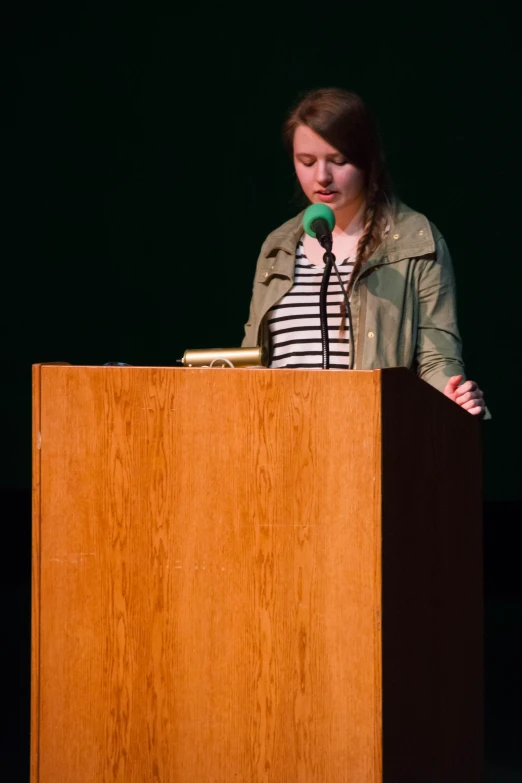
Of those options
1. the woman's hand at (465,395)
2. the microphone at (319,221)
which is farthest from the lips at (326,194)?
the woman's hand at (465,395)

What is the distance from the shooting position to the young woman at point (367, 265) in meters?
2.34

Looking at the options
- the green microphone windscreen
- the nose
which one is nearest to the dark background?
the nose

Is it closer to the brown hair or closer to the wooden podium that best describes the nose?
the brown hair

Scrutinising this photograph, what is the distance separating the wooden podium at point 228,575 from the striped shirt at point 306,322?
813mm

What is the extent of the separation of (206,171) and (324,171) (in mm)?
2362

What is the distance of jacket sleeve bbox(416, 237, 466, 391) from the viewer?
2344mm

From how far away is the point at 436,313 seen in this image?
7.75 feet

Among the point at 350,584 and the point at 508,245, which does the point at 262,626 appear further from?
the point at 508,245

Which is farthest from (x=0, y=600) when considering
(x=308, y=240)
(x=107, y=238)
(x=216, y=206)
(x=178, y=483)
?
(x=178, y=483)

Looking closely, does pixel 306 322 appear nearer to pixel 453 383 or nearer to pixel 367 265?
pixel 367 265

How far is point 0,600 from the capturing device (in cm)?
459

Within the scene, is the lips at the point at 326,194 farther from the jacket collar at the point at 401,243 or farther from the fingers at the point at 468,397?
the fingers at the point at 468,397

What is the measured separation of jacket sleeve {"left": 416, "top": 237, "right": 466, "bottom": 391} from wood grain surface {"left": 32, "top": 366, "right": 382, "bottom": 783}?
95 centimetres

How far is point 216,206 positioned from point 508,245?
3.80 feet
